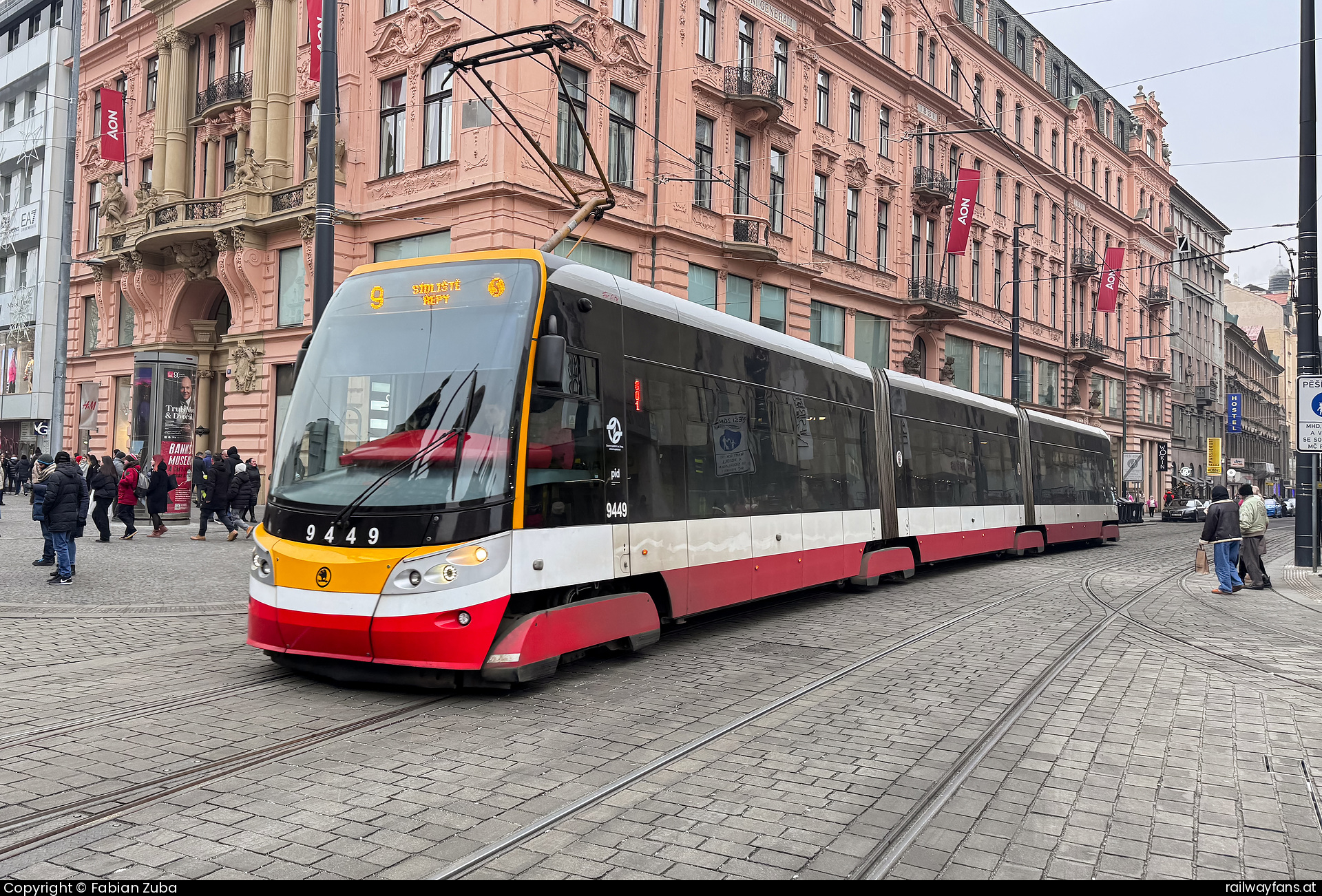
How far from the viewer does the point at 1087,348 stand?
164 feet

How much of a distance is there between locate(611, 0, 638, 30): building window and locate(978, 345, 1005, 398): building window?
22047 mm

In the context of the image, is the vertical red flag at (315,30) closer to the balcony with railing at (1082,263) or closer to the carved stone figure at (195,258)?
the carved stone figure at (195,258)

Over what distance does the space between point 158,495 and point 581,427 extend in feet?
51.0

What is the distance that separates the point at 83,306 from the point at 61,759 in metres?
36.2

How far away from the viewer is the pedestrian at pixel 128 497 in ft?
61.5

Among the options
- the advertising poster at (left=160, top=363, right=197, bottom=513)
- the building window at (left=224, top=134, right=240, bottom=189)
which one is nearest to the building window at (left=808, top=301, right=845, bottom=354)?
the advertising poster at (left=160, top=363, right=197, bottom=513)

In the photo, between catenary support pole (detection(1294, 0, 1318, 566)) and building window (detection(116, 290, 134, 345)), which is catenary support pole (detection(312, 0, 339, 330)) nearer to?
catenary support pole (detection(1294, 0, 1318, 566))

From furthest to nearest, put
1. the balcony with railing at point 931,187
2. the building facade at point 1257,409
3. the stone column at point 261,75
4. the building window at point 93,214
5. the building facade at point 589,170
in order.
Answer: the building facade at point 1257,409 < the balcony with railing at point 931,187 < the building window at point 93,214 < the stone column at point 261,75 < the building facade at point 589,170

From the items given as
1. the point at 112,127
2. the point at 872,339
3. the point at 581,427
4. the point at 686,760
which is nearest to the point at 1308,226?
the point at 872,339

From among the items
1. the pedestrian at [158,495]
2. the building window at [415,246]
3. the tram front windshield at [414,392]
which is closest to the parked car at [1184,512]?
the building window at [415,246]

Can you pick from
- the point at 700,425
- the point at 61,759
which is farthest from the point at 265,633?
the point at 700,425

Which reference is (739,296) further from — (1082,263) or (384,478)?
(1082,263)

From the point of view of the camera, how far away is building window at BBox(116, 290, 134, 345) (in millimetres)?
33469

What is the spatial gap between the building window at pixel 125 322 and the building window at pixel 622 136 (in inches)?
738
